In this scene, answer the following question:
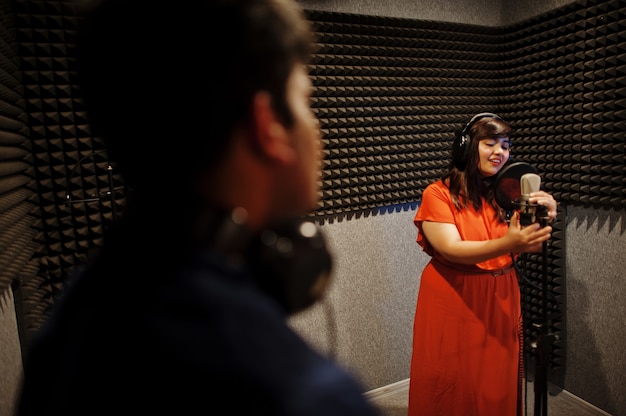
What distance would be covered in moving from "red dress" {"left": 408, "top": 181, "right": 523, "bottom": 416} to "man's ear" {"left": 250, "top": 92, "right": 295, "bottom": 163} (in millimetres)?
1482

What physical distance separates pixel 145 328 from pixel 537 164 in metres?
2.86

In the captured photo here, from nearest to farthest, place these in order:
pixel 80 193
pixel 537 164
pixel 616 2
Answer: pixel 80 193 < pixel 616 2 < pixel 537 164

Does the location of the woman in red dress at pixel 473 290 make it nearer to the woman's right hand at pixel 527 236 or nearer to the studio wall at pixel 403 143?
the woman's right hand at pixel 527 236

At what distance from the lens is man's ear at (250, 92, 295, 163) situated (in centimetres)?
43

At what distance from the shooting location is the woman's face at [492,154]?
1.83 m

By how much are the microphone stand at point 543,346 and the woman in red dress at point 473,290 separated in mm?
333

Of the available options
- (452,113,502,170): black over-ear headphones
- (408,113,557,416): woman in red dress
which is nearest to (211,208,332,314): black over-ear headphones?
(408,113,557,416): woman in red dress

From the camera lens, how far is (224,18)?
0.41 m

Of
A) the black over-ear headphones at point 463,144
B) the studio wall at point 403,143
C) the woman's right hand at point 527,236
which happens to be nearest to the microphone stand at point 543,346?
the woman's right hand at point 527,236

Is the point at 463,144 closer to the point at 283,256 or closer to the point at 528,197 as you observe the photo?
the point at 528,197

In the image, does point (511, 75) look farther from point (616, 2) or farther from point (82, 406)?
point (82, 406)

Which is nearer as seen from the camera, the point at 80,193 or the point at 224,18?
the point at 224,18

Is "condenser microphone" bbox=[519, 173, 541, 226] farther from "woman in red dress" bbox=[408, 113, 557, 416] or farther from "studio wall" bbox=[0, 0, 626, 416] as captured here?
"studio wall" bbox=[0, 0, 626, 416]

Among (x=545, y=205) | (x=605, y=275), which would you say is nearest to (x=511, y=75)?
(x=605, y=275)
